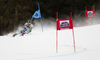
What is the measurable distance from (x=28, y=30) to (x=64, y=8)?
17216mm

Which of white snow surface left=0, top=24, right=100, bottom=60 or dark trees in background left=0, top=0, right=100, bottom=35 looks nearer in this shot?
white snow surface left=0, top=24, right=100, bottom=60

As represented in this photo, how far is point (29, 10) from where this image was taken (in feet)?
110

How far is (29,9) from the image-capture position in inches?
1314

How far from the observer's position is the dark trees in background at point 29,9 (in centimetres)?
3203

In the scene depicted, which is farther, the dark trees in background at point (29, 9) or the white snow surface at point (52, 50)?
the dark trees in background at point (29, 9)

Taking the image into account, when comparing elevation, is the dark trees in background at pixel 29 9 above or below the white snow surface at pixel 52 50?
above

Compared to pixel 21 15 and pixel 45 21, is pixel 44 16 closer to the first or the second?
pixel 45 21

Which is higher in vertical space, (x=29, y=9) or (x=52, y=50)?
(x=29, y=9)

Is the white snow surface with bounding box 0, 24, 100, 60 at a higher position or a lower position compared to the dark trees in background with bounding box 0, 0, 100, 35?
lower

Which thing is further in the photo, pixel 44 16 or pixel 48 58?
pixel 44 16

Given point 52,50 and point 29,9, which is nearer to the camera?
point 52,50

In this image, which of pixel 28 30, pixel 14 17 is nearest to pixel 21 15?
pixel 14 17

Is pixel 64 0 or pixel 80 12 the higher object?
pixel 64 0

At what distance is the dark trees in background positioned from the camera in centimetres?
3203
